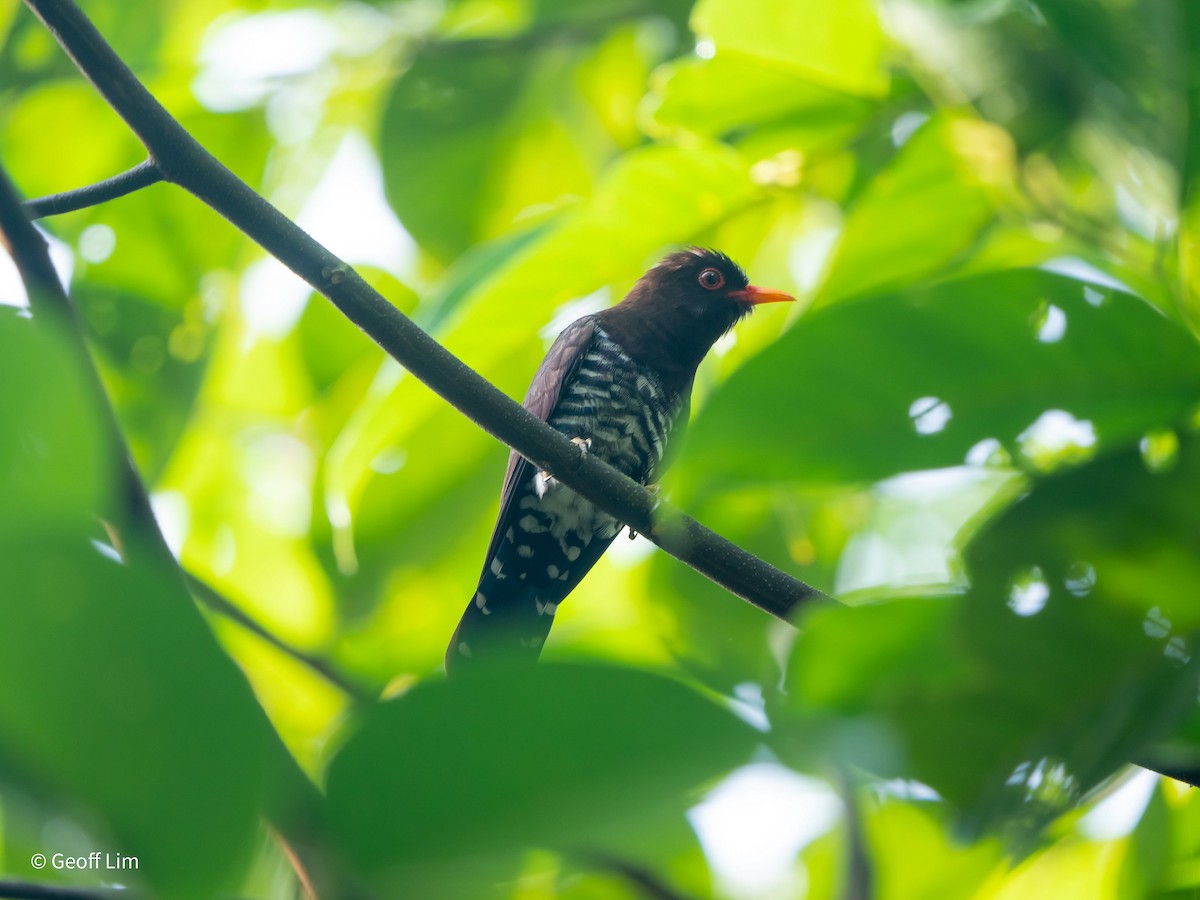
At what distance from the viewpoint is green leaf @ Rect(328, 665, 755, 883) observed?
0.71m

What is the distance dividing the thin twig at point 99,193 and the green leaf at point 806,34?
1.15m

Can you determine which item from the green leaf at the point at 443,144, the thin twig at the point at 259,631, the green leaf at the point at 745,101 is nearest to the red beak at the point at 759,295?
the green leaf at the point at 443,144

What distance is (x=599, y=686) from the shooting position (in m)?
0.71

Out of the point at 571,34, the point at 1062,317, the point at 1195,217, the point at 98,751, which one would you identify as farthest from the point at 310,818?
the point at 571,34

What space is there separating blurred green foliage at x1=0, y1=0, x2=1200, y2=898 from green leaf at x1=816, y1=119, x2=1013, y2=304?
1 cm

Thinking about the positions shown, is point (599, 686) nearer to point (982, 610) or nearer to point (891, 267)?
point (982, 610)

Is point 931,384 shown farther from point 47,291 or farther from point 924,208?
point 924,208

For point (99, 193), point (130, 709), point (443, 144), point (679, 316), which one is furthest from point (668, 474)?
point (679, 316)

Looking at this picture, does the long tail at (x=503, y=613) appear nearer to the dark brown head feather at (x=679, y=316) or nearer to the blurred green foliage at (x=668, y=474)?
the blurred green foliage at (x=668, y=474)

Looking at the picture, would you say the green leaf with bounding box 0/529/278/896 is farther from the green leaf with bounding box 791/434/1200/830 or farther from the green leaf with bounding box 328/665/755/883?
the green leaf with bounding box 791/434/1200/830

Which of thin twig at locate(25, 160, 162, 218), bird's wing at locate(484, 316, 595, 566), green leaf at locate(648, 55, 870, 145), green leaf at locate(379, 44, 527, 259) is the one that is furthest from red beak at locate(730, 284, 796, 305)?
thin twig at locate(25, 160, 162, 218)

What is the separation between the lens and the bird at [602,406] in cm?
443

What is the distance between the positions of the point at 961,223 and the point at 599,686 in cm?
198

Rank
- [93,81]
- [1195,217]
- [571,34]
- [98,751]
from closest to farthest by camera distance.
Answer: [98,751] → [1195,217] → [93,81] → [571,34]
